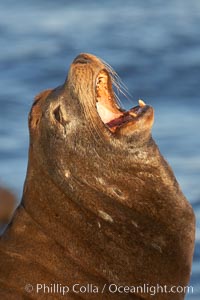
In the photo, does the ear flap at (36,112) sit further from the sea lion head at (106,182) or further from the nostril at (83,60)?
the nostril at (83,60)

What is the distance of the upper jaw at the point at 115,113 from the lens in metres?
5.95

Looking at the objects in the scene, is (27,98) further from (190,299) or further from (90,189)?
(90,189)

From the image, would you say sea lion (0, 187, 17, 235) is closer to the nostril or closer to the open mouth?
the open mouth

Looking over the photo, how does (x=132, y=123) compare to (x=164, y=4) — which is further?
(x=164, y=4)

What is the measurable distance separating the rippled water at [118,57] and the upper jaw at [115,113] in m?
3.86

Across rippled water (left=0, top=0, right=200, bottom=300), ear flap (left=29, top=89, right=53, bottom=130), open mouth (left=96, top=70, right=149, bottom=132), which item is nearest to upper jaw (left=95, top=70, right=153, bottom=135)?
open mouth (left=96, top=70, right=149, bottom=132)

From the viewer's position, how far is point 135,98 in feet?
39.7

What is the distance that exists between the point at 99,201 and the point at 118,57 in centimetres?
767

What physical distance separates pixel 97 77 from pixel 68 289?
37.6 inches

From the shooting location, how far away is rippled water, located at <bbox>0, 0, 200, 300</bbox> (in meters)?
11.0

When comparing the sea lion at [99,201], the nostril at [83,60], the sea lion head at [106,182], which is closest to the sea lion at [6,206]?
the sea lion at [99,201]

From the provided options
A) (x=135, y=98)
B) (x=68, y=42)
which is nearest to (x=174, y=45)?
(x=68, y=42)

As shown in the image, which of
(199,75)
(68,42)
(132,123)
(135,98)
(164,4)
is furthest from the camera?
(164,4)

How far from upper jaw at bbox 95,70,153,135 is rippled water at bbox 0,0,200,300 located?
3864 mm
